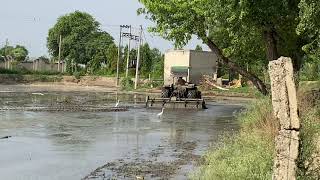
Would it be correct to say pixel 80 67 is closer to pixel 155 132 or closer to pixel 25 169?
pixel 155 132

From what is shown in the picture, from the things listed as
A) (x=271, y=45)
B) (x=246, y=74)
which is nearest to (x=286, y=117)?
(x=271, y=45)

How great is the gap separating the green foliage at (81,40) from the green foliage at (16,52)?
9921 millimetres

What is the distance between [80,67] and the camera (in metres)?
86.3

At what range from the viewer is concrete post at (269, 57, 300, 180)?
6.47 metres

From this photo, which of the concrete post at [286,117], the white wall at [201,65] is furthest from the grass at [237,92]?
the concrete post at [286,117]

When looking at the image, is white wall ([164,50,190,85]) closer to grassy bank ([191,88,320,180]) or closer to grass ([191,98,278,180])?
grass ([191,98,278,180])

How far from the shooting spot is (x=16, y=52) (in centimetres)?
10775

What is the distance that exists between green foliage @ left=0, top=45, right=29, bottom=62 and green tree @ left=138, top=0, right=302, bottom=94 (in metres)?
77.2

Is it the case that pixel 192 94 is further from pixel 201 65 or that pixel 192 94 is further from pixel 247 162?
pixel 247 162

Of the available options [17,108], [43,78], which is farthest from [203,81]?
[17,108]

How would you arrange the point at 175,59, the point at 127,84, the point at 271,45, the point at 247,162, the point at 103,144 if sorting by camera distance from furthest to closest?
the point at 175,59, the point at 127,84, the point at 271,45, the point at 103,144, the point at 247,162

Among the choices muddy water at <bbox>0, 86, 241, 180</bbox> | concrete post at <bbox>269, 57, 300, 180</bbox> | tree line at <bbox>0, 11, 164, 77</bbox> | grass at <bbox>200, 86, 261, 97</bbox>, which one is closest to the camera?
concrete post at <bbox>269, 57, 300, 180</bbox>

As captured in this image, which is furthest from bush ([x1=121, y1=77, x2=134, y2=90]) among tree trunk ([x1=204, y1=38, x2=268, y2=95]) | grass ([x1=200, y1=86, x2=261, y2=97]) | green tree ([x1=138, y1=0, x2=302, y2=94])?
tree trunk ([x1=204, y1=38, x2=268, y2=95])

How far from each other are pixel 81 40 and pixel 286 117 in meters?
83.2
